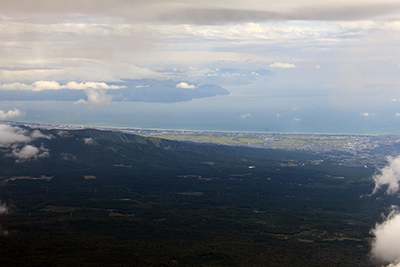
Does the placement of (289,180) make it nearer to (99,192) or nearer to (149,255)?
(99,192)

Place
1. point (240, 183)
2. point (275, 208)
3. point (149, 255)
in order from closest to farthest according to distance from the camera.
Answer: point (149, 255) → point (275, 208) → point (240, 183)

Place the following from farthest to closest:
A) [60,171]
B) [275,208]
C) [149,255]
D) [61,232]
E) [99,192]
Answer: [60,171], [99,192], [275,208], [61,232], [149,255]

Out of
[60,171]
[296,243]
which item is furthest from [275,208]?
[60,171]

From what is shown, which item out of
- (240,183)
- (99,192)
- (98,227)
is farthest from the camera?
(240,183)

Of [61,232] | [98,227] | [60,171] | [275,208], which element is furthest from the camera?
[60,171]

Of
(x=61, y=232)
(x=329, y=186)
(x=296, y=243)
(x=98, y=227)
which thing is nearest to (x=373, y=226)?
(x=296, y=243)

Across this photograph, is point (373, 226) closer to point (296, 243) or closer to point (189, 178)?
point (296, 243)

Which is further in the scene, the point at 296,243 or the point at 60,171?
the point at 60,171

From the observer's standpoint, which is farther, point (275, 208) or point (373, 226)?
point (275, 208)
